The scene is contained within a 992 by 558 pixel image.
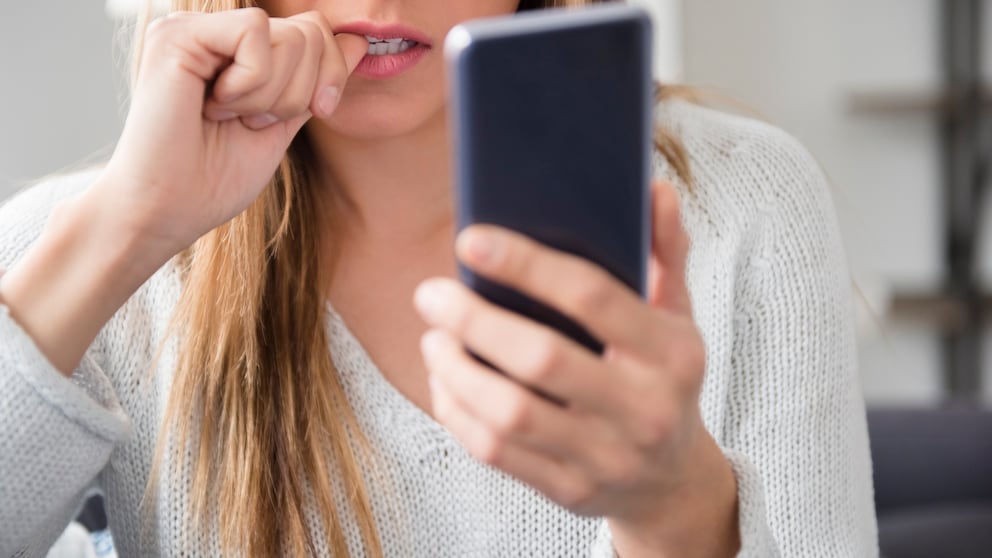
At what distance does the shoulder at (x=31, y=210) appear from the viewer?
934 mm

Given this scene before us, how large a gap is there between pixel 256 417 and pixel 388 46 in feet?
1.01

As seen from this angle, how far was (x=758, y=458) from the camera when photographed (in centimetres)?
91

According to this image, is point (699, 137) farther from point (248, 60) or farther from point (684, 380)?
point (684, 380)

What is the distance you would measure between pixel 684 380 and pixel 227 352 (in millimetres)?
531

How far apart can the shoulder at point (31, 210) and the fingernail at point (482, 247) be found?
60 cm

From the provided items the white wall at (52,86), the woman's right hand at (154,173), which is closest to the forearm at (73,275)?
the woman's right hand at (154,173)

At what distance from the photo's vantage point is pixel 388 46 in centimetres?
84

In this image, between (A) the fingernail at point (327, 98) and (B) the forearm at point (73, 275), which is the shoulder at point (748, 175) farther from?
(B) the forearm at point (73, 275)

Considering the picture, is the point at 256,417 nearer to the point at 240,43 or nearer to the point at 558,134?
the point at 240,43

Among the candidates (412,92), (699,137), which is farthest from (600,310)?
(699,137)

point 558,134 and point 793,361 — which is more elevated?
point 558,134

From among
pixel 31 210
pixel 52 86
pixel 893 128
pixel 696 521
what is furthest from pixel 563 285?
pixel 893 128

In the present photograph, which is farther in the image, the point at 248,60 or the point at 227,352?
the point at 227,352

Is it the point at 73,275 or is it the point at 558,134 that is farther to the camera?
the point at 73,275
